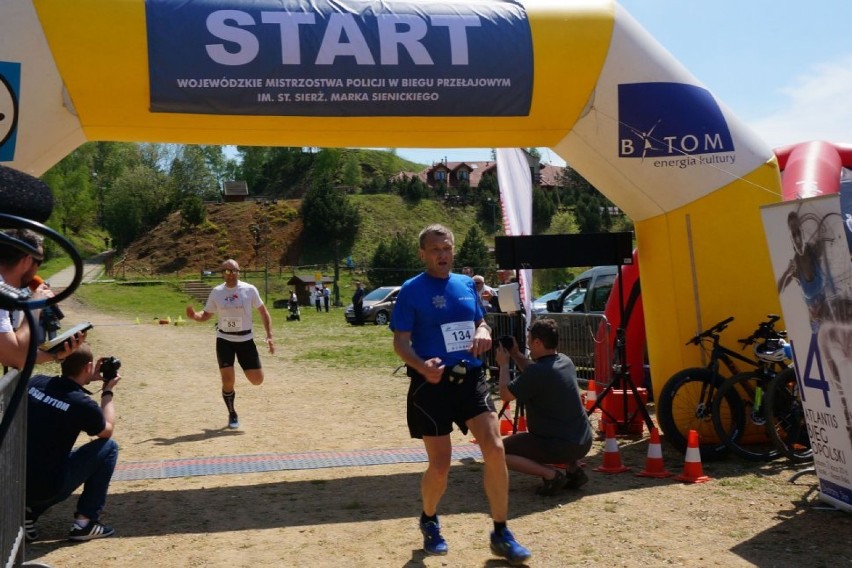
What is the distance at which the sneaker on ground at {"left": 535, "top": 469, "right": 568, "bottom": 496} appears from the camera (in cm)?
687

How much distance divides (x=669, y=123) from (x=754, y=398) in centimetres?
255

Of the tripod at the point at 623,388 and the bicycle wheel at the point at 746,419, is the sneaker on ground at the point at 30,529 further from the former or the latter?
the bicycle wheel at the point at 746,419

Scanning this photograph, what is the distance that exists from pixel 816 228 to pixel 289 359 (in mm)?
13718

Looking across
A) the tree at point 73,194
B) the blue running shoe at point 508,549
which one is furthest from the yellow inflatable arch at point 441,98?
the tree at point 73,194

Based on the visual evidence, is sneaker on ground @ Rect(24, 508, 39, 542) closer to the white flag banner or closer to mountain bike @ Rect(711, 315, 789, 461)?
mountain bike @ Rect(711, 315, 789, 461)

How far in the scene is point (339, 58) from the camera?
7309 millimetres

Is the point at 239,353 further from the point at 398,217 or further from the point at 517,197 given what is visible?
the point at 398,217

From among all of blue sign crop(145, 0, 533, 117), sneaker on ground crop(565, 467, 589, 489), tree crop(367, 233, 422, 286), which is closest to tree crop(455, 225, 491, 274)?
tree crop(367, 233, 422, 286)

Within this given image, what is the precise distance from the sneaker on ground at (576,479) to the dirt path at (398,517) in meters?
0.08

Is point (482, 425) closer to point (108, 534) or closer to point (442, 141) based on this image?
point (108, 534)

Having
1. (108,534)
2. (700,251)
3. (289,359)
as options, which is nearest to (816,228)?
(700,251)

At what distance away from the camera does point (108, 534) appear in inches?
236

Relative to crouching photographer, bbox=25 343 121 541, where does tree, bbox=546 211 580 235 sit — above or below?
above

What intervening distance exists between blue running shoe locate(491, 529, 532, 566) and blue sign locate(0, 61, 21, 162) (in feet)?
14.8
